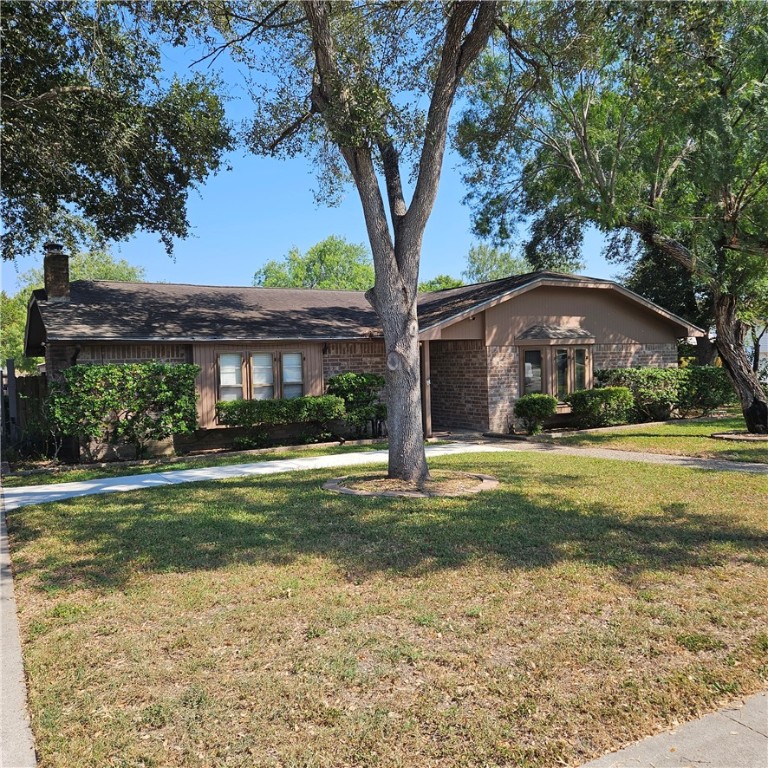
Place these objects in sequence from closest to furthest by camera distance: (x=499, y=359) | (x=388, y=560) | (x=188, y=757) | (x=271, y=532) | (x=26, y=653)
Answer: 1. (x=188, y=757)
2. (x=26, y=653)
3. (x=388, y=560)
4. (x=271, y=532)
5. (x=499, y=359)

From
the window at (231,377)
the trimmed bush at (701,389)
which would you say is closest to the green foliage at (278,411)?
the window at (231,377)

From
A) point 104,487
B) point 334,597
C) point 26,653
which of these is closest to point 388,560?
point 334,597

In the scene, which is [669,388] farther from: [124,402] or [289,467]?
[124,402]

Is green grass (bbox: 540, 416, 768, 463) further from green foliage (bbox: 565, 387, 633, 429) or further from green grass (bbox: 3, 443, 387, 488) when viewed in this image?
Result: green grass (bbox: 3, 443, 387, 488)

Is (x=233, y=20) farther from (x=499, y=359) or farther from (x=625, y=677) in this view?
(x=625, y=677)

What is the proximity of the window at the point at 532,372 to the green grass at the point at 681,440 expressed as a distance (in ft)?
6.36

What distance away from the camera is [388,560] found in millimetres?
6078

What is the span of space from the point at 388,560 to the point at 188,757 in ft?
10.2

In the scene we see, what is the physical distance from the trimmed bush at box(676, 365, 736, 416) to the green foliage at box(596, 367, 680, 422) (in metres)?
0.36

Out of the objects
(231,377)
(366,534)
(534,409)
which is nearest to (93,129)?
(231,377)

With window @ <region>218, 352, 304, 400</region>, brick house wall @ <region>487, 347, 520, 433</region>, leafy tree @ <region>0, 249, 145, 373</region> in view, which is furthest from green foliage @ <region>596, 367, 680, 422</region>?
leafy tree @ <region>0, 249, 145, 373</region>

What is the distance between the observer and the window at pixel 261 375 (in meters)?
15.4

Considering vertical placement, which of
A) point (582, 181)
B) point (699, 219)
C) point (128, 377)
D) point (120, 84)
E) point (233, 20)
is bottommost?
point (128, 377)

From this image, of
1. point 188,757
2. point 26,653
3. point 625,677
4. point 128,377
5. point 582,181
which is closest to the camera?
point 188,757
